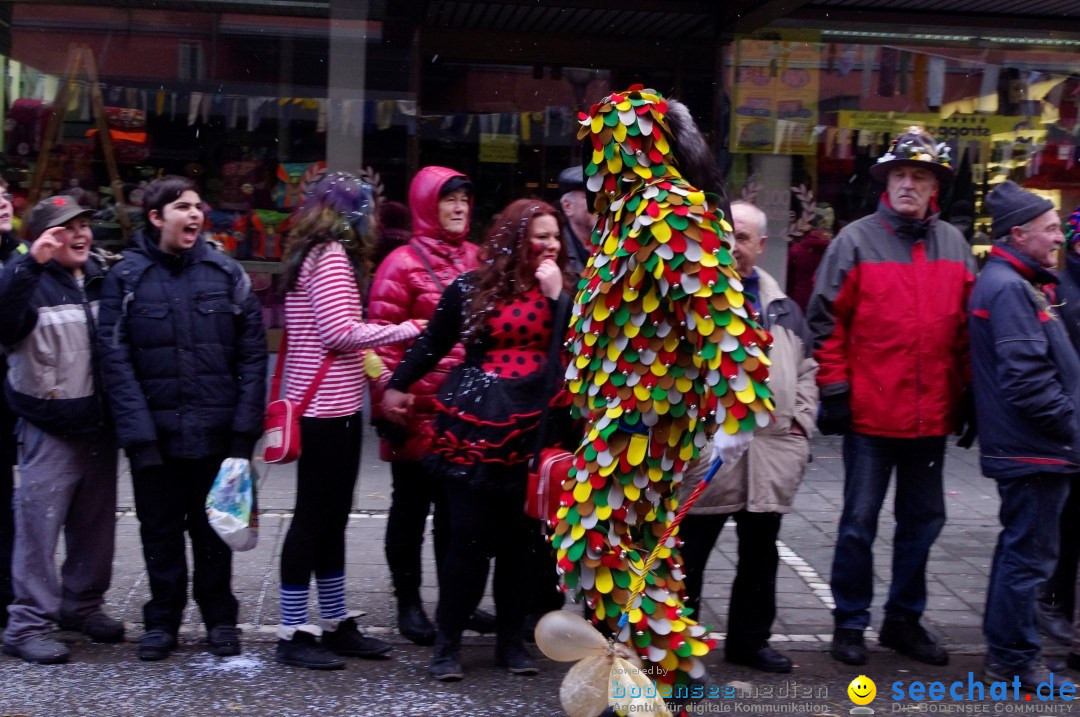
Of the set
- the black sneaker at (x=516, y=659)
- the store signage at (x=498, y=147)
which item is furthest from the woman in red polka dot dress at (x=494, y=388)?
the store signage at (x=498, y=147)

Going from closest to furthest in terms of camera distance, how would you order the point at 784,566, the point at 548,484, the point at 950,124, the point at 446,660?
the point at 548,484 < the point at 446,660 < the point at 784,566 < the point at 950,124

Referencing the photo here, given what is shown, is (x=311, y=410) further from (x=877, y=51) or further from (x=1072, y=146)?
(x=1072, y=146)

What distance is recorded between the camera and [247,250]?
30.7 ft

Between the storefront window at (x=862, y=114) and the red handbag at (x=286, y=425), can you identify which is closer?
the red handbag at (x=286, y=425)

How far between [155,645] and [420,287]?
69.4 inches

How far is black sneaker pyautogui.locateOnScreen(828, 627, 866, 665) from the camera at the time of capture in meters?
4.83

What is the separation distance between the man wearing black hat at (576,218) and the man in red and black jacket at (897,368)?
3.15 feet

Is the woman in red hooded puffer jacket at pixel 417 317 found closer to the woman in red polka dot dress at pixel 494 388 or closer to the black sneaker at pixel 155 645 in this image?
the woman in red polka dot dress at pixel 494 388

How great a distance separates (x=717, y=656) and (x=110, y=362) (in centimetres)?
268

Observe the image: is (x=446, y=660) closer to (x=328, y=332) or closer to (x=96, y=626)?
(x=328, y=332)

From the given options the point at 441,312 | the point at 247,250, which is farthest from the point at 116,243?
the point at 441,312

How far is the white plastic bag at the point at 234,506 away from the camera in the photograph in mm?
4441

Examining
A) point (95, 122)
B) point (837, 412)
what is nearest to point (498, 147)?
point (95, 122)

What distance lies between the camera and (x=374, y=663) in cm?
477
